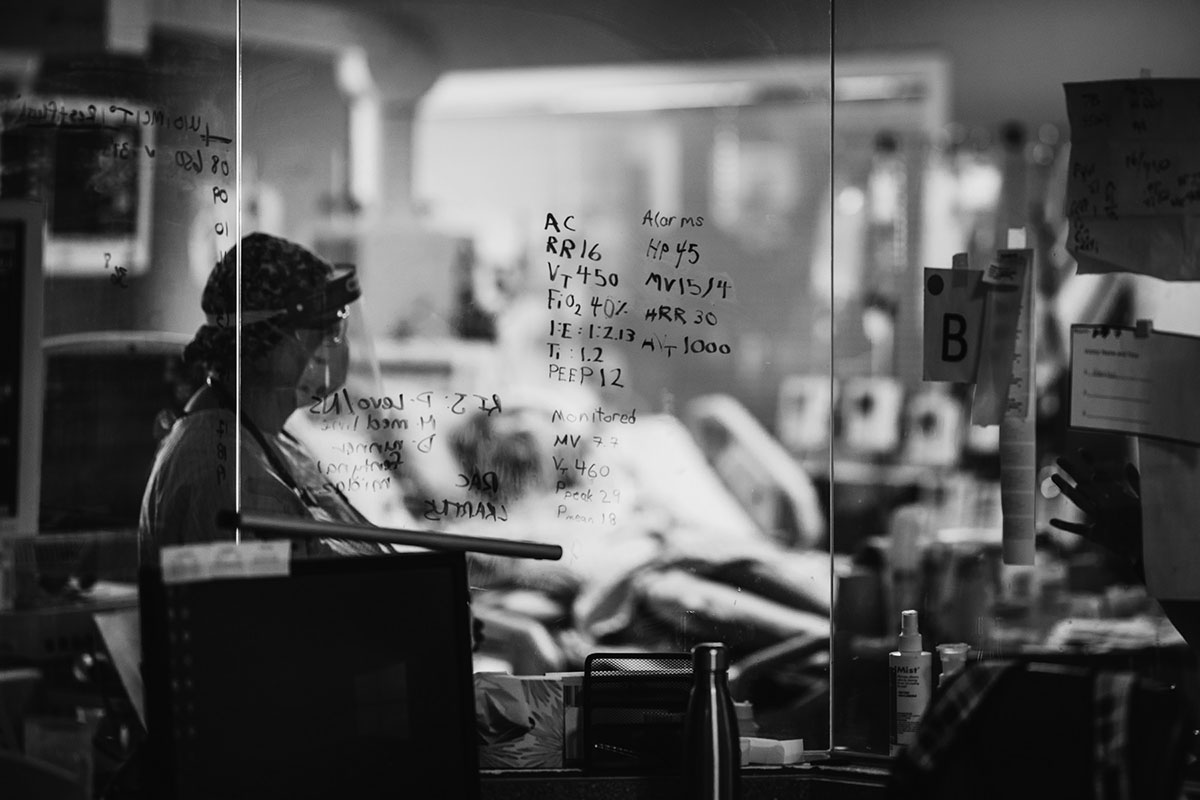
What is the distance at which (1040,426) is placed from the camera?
4.49 meters

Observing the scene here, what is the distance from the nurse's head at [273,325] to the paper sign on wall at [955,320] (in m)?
1.09

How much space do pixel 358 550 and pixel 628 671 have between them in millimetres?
521

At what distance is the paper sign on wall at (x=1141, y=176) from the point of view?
243 cm

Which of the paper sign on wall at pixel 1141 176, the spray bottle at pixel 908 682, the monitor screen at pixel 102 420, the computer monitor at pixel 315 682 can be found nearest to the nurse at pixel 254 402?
the monitor screen at pixel 102 420

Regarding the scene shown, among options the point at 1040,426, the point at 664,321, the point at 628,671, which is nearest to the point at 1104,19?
the point at 1040,426

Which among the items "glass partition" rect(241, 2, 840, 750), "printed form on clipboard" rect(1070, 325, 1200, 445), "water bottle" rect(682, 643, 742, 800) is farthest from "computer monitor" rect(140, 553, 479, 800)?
"printed form on clipboard" rect(1070, 325, 1200, 445)

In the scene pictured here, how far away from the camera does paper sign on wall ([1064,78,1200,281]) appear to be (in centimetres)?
243

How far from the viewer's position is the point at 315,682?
65.9 inches

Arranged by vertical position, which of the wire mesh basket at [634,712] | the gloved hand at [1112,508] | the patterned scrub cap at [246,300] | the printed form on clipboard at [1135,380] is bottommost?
the wire mesh basket at [634,712]

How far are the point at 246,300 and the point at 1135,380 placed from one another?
156cm

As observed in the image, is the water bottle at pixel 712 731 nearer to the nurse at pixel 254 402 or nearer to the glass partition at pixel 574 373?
the glass partition at pixel 574 373

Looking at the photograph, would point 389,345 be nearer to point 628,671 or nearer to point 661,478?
point 661,478

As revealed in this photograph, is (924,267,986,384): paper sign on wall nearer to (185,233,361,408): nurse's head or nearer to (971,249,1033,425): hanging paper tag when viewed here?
(971,249,1033,425): hanging paper tag

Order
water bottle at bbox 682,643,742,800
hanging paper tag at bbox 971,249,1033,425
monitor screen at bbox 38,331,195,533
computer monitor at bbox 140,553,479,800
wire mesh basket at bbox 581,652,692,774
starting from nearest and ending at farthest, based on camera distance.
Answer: computer monitor at bbox 140,553,479,800 < water bottle at bbox 682,643,742,800 < wire mesh basket at bbox 581,652,692,774 < hanging paper tag at bbox 971,249,1033,425 < monitor screen at bbox 38,331,195,533
